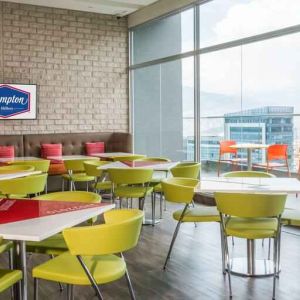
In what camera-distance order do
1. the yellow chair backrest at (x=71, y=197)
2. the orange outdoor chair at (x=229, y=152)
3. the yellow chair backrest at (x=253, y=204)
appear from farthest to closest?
the orange outdoor chair at (x=229, y=152), the yellow chair backrest at (x=71, y=197), the yellow chair backrest at (x=253, y=204)

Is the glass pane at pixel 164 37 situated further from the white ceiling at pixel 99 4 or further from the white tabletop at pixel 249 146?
the white tabletop at pixel 249 146

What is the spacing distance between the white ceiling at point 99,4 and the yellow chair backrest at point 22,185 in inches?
186

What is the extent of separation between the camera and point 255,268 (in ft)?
13.8

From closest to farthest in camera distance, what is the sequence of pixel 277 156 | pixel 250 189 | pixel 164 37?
pixel 250 189 → pixel 277 156 → pixel 164 37

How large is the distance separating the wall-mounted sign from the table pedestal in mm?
5561

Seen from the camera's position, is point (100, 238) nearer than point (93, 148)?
Yes

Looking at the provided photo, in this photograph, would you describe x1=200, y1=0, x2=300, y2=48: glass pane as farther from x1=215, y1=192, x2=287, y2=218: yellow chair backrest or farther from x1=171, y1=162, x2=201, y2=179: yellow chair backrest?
x1=215, y1=192, x2=287, y2=218: yellow chair backrest

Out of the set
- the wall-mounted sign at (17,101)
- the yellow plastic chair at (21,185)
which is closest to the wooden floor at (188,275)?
the yellow plastic chair at (21,185)

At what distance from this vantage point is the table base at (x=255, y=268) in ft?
13.4

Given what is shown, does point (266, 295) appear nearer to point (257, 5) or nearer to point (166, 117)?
point (257, 5)

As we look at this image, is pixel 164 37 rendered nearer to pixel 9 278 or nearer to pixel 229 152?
pixel 229 152

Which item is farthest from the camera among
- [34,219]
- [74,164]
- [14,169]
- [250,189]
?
[74,164]

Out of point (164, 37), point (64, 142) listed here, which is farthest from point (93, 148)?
point (164, 37)

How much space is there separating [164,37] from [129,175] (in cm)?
423
